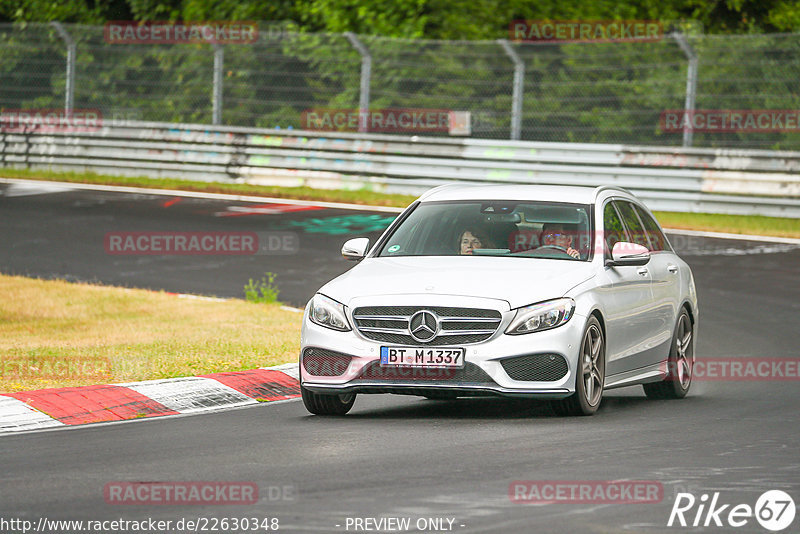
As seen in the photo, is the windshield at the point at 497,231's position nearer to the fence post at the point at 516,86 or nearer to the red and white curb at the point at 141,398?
the red and white curb at the point at 141,398

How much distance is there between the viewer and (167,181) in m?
29.3

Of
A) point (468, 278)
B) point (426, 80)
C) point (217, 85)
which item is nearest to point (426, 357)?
point (468, 278)

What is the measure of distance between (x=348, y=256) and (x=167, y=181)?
754 inches

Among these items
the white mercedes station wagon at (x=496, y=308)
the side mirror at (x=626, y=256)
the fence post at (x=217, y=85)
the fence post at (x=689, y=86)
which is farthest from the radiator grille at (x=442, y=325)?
the fence post at (x=217, y=85)

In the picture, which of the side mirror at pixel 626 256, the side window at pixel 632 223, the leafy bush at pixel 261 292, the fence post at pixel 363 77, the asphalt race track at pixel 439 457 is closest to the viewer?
the asphalt race track at pixel 439 457

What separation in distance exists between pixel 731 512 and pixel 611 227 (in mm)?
4475

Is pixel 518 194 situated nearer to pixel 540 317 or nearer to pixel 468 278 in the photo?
pixel 468 278

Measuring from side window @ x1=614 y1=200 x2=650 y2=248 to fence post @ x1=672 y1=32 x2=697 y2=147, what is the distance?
45.6ft

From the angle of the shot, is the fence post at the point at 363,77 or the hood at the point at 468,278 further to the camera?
the fence post at the point at 363,77

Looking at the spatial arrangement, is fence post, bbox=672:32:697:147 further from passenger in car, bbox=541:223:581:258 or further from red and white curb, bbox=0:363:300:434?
passenger in car, bbox=541:223:581:258

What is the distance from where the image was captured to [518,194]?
10938mm

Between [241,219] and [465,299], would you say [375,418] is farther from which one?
[241,219]

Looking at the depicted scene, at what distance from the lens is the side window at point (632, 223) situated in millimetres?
11422

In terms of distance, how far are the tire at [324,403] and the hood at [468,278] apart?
0.68m
